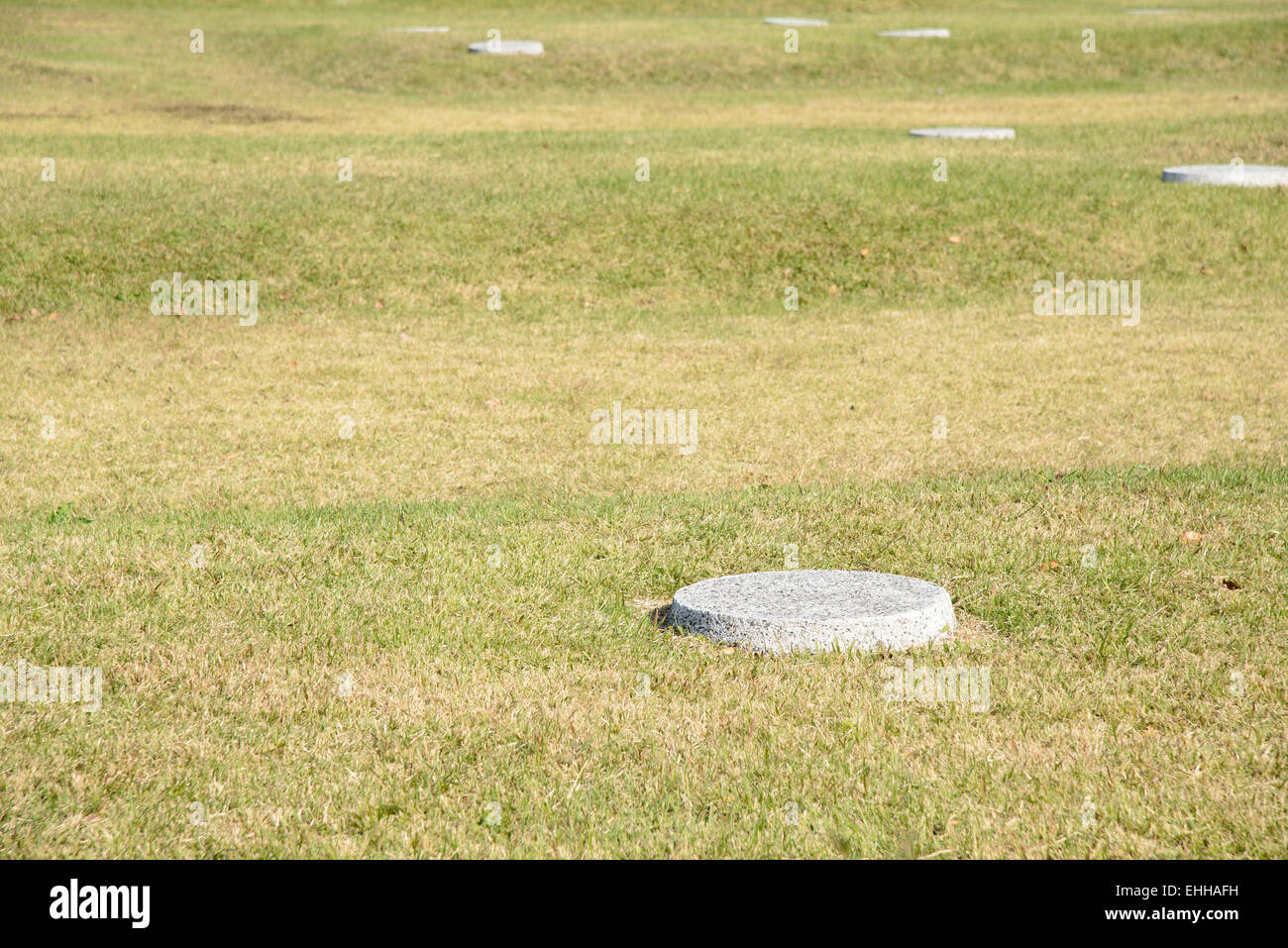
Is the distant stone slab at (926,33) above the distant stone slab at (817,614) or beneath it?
above

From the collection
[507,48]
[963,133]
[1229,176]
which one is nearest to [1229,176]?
[1229,176]

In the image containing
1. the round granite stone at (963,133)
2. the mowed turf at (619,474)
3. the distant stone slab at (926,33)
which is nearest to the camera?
the mowed turf at (619,474)

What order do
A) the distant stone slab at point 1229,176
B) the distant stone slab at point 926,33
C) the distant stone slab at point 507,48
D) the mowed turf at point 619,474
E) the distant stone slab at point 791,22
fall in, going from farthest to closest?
1. the distant stone slab at point 791,22
2. the distant stone slab at point 926,33
3. the distant stone slab at point 507,48
4. the distant stone slab at point 1229,176
5. the mowed turf at point 619,474

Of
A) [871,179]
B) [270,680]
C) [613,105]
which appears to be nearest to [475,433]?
[270,680]

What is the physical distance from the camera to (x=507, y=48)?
3422 cm

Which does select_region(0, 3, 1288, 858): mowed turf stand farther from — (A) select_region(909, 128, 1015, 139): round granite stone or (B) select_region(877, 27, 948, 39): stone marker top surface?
(B) select_region(877, 27, 948, 39): stone marker top surface

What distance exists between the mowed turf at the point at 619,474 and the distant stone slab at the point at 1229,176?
0.95ft

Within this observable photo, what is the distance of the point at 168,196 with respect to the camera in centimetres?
1825

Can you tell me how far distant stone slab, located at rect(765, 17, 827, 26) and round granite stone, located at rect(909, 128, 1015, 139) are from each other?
18.4 m

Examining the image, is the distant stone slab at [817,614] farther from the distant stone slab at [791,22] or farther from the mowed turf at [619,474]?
the distant stone slab at [791,22]

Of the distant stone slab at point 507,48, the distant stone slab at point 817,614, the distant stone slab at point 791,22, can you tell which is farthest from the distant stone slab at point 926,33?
the distant stone slab at point 817,614

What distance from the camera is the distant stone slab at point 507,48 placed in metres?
34.0

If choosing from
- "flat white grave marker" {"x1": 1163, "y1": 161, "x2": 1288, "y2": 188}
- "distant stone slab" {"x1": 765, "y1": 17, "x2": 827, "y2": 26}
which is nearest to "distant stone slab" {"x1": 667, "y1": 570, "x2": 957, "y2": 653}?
"flat white grave marker" {"x1": 1163, "y1": 161, "x2": 1288, "y2": 188}

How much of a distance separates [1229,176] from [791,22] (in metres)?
24.4
